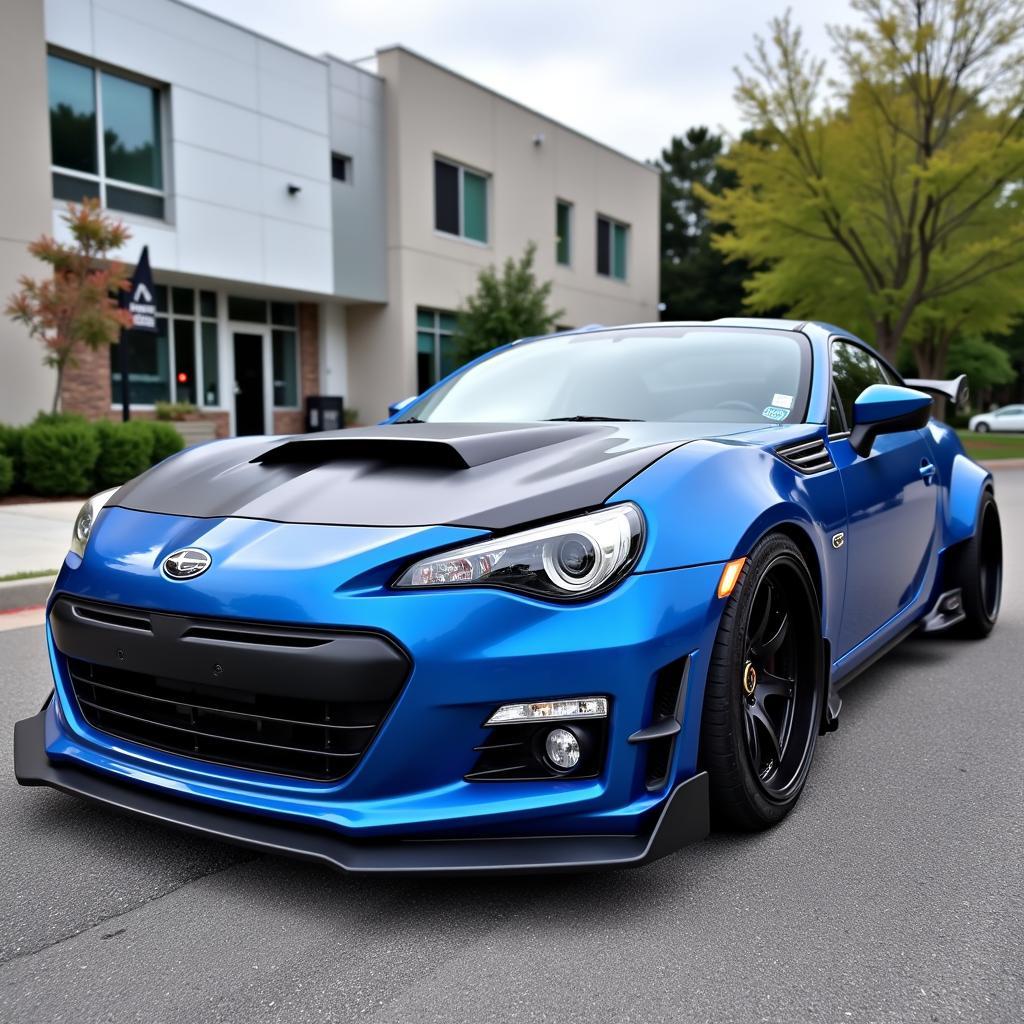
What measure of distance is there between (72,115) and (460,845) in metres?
16.4

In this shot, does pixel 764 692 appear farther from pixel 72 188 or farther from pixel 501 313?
pixel 501 313

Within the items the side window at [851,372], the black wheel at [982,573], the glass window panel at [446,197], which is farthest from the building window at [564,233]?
the side window at [851,372]

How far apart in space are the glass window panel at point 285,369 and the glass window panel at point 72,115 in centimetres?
566

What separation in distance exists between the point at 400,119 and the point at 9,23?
860 centimetres

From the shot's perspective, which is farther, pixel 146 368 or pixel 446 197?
pixel 446 197

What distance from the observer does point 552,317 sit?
22.1 metres

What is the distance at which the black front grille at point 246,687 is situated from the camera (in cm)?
221

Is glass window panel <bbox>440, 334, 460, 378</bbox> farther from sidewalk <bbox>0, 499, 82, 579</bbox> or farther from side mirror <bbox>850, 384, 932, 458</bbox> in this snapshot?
side mirror <bbox>850, 384, 932, 458</bbox>

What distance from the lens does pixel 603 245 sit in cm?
2906

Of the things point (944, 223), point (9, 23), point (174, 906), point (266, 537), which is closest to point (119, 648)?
point (266, 537)

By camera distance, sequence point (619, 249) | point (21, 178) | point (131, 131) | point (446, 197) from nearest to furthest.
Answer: point (21, 178) → point (131, 131) → point (446, 197) → point (619, 249)

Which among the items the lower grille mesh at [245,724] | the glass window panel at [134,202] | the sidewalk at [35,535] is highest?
the glass window panel at [134,202]

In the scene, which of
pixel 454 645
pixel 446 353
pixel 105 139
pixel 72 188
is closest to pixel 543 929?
pixel 454 645

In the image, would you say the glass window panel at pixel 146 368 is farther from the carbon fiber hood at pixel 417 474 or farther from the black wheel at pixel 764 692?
the black wheel at pixel 764 692
